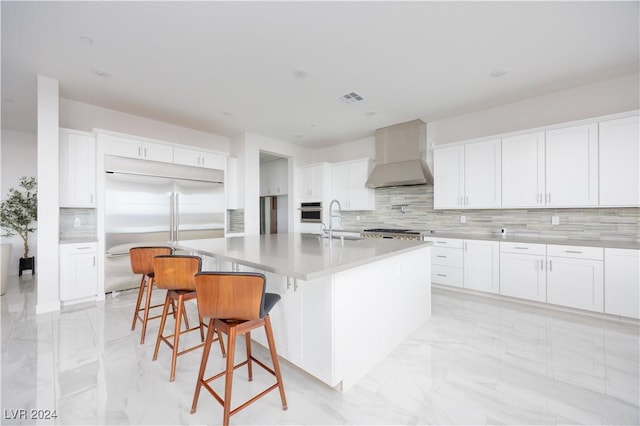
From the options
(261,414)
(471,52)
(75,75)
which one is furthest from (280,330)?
(75,75)

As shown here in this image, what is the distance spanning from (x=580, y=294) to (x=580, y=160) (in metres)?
1.58

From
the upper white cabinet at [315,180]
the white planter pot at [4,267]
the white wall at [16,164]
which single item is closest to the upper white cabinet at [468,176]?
the upper white cabinet at [315,180]

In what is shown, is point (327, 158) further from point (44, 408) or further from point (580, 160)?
point (44, 408)

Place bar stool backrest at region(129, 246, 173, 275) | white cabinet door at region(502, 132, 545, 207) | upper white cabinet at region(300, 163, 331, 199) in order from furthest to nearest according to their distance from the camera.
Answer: upper white cabinet at region(300, 163, 331, 199) < white cabinet door at region(502, 132, 545, 207) < bar stool backrest at region(129, 246, 173, 275)

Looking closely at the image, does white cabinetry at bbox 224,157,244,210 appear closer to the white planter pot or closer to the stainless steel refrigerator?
the stainless steel refrigerator

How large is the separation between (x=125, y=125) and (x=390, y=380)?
5.04 metres

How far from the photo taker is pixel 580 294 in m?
2.99

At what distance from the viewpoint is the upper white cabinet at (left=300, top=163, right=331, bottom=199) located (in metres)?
5.84

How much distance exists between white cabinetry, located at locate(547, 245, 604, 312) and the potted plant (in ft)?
26.2

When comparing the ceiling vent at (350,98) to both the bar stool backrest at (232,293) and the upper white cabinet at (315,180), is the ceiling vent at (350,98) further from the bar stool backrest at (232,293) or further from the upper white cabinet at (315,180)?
the bar stool backrest at (232,293)

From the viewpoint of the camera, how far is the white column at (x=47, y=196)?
3096 mm

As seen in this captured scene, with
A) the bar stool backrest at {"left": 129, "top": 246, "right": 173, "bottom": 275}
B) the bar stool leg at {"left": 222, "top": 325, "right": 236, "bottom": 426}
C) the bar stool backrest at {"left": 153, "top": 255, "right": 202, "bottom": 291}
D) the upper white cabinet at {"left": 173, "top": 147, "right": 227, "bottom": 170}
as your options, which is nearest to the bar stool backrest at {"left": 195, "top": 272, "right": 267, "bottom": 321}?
the bar stool leg at {"left": 222, "top": 325, "right": 236, "bottom": 426}

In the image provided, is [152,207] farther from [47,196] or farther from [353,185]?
[353,185]

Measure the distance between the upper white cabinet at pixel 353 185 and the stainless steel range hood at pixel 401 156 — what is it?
0.24 meters
